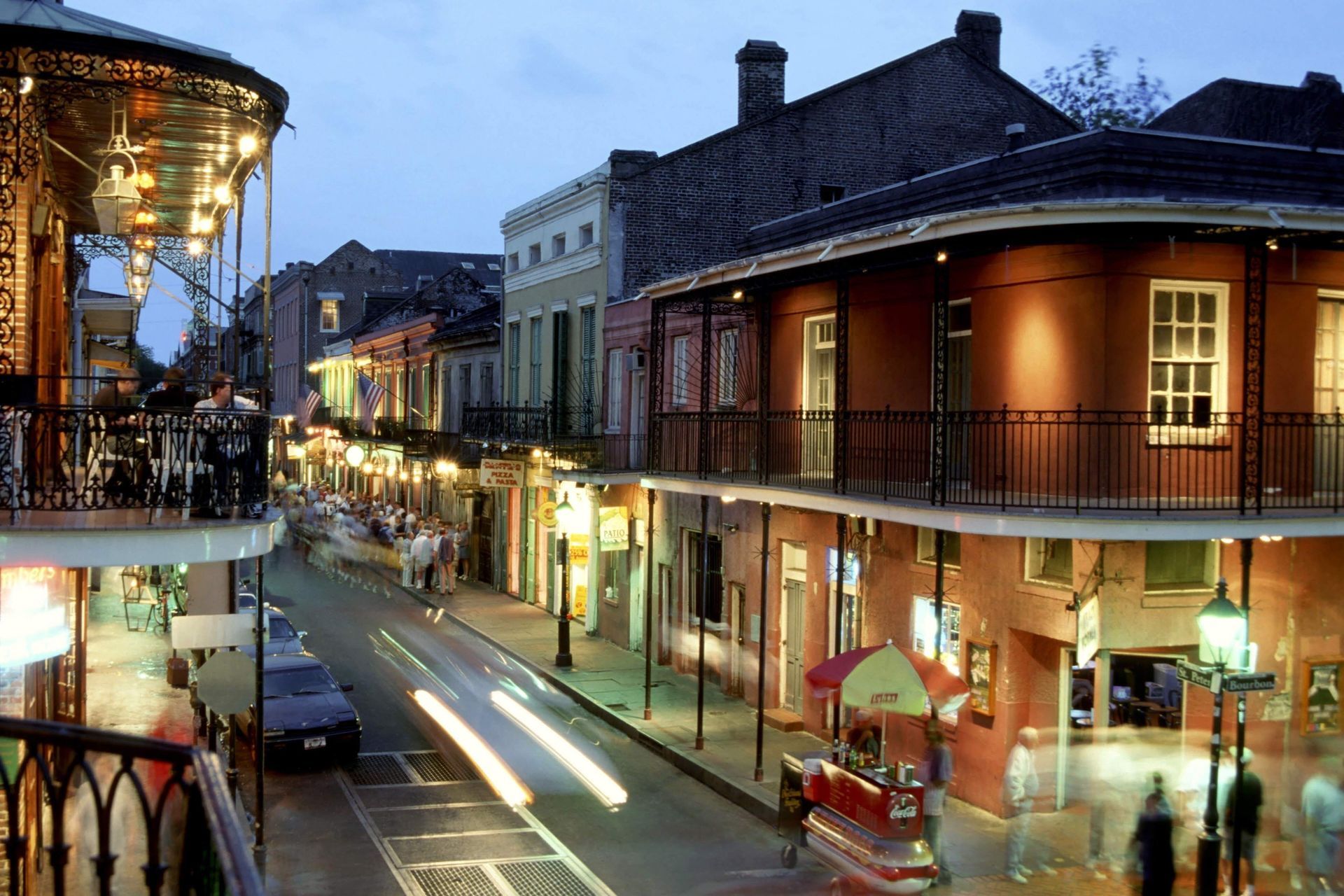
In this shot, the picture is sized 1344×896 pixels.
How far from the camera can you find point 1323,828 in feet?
37.9

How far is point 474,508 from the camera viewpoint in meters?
37.7

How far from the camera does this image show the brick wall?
27.3m

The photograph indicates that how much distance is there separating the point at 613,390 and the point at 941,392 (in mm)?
14200

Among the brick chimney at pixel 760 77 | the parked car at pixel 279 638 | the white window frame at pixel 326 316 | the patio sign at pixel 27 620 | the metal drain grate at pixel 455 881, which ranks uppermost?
the brick chimney at pixel 760 77

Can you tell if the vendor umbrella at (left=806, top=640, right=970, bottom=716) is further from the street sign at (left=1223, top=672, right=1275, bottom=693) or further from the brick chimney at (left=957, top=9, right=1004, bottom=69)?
the brick chimney at (left=957, top=9, right=1004, bottom=69)

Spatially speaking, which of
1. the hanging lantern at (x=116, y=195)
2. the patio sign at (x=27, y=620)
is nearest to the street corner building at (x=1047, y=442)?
the hanging lantern at (x=116, y=195)

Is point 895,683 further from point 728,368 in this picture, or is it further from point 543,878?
point 728,368

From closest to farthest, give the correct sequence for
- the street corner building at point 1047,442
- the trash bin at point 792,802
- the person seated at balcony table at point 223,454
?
the person seated at balcony table at point 223,454, the street corner building at point 1047,442, the trash bin at point 792,802

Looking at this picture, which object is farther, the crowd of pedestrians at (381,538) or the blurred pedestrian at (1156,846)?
the crowd of pedestrians at (381,538)

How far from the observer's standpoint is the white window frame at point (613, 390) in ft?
88.4

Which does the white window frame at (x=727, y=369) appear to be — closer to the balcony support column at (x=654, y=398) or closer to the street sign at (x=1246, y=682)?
the balcony support column at (x=654, y=398)

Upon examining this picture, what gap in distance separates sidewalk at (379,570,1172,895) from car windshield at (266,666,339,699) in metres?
4.49

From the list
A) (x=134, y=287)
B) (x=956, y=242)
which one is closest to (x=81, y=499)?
(x=134, y=287)

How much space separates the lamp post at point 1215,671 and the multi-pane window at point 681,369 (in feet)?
42.9
